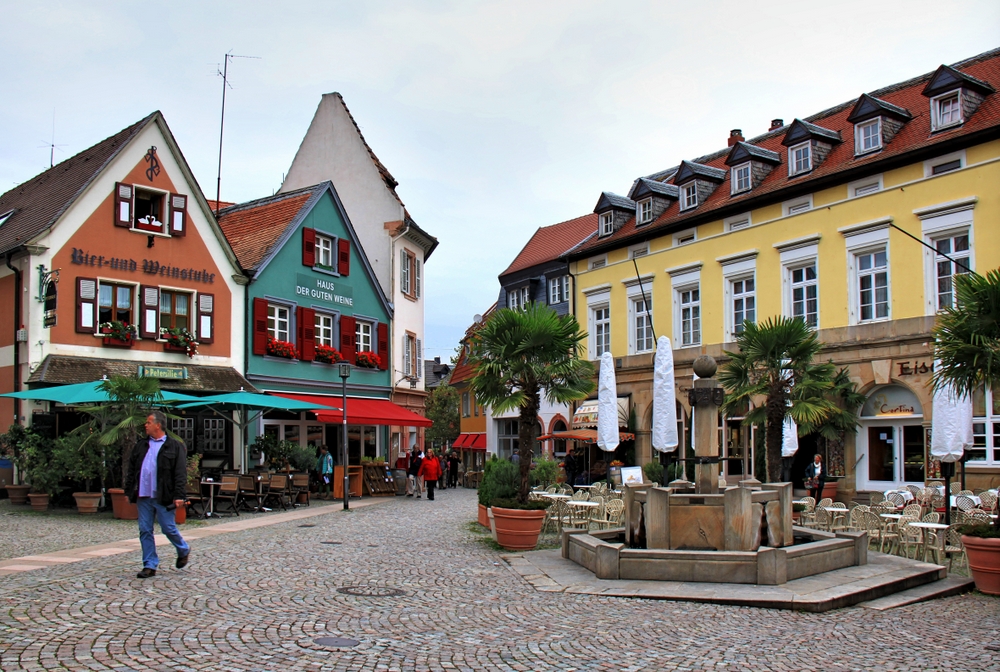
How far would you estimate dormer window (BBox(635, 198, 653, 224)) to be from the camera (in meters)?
32.2

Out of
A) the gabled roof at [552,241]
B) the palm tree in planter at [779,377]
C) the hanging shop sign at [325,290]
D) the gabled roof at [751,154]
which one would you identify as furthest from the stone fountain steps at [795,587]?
the gabled roof at [552,241]

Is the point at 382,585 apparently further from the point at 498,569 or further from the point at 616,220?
the point at 616,220

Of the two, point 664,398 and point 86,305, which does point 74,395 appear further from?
point 664,398

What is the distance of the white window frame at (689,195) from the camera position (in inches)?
1203

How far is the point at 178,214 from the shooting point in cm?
2583

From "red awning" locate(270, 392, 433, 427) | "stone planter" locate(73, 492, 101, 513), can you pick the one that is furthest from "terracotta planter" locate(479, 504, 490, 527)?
"red awning" locate(270, 392, 433, 427)

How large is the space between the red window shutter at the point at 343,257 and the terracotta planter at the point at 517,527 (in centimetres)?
1857

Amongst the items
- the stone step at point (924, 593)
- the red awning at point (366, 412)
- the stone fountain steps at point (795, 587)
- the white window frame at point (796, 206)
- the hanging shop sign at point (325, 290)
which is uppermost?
the white window frame at point (796, 206)

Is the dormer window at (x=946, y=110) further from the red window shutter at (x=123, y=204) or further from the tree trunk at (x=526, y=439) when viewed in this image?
the red window shutter at (x=123, y=204)

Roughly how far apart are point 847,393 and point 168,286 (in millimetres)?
18534

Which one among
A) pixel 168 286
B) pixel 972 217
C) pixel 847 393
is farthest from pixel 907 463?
pixel 168 286

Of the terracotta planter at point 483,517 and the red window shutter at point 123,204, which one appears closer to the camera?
the terracotta planter at point 483,517

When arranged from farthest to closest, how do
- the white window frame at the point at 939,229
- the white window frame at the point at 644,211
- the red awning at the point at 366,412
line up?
the white window frame at the point at 644,211 → the red awning at the point at 366,412 → the white window frame at the point at 939,229

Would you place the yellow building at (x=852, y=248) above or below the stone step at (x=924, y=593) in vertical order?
above
